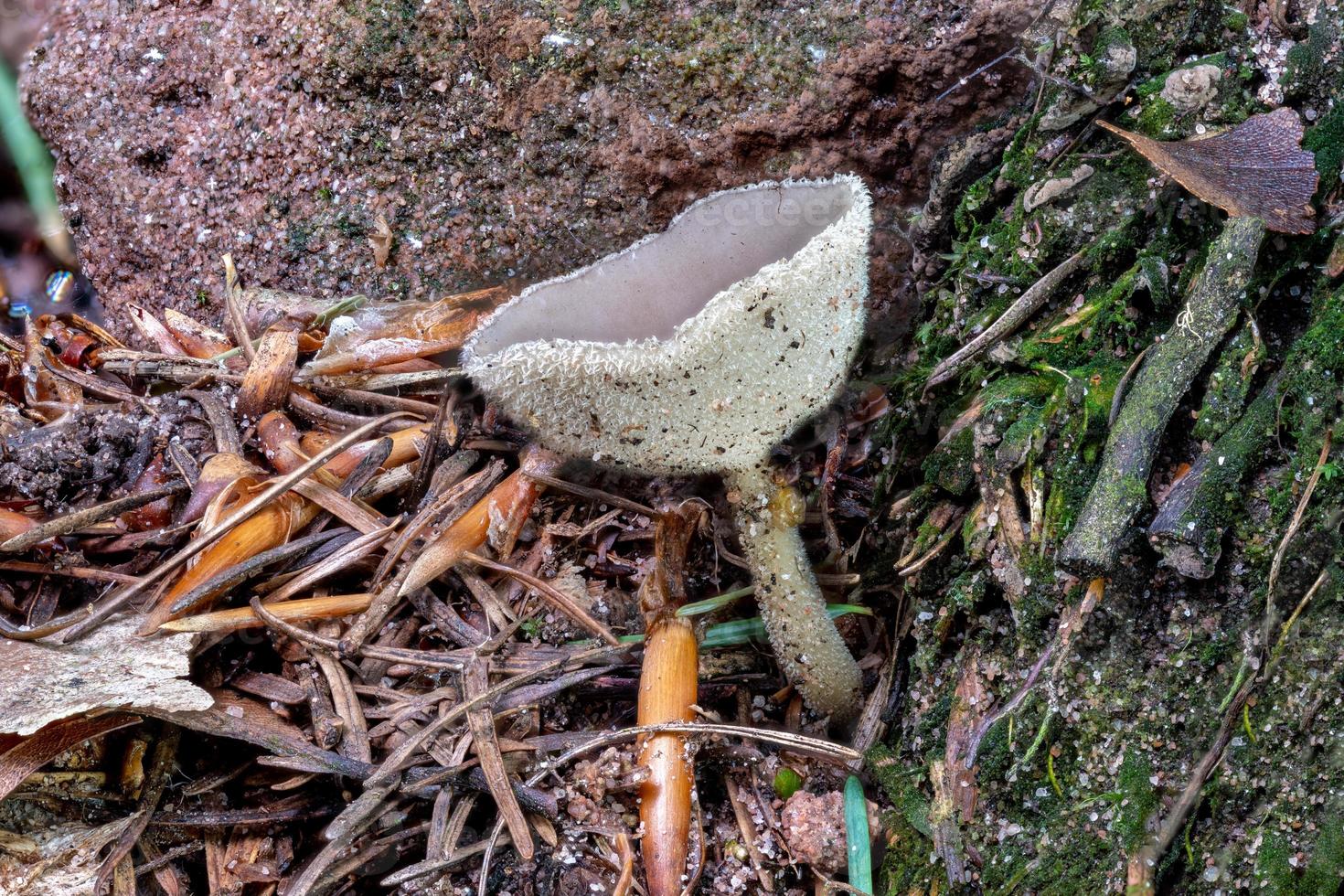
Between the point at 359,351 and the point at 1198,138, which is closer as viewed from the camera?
the point at 1198,138

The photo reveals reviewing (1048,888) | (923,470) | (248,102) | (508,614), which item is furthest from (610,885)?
(248,102)

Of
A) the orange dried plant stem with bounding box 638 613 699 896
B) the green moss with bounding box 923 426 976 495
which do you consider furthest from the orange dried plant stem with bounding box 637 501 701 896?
the green moss with bounding box 923 426 976 495

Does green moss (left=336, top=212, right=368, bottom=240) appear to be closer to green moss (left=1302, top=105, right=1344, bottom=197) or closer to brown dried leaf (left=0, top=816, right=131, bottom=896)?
brown dried leaf (left=0, top=816, right=131, bottom=896)

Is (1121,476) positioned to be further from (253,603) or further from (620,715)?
(253,603)

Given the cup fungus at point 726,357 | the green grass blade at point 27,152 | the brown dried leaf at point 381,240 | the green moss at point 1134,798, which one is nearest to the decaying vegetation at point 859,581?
the green moss at point 1134,798

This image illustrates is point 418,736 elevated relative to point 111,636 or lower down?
lower down

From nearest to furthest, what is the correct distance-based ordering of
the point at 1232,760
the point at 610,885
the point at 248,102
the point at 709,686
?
1. the point at 1232,760
2. the point at 610,885
3. the point at 709,686
4. the point at 248,102
